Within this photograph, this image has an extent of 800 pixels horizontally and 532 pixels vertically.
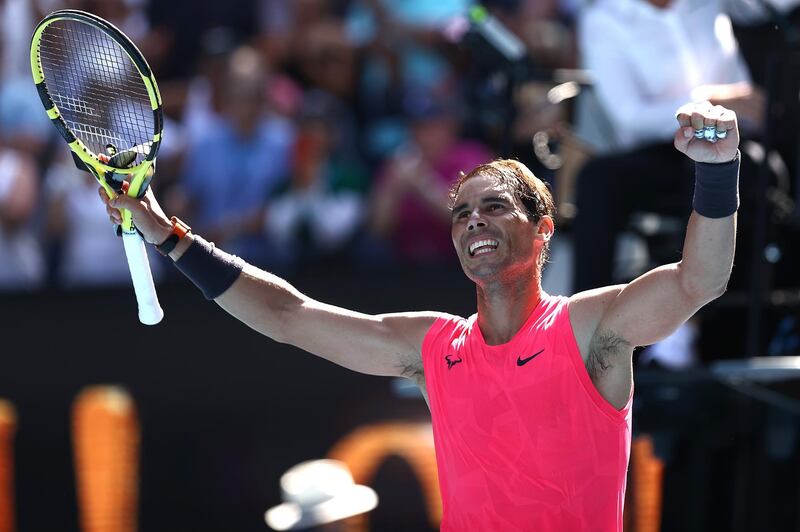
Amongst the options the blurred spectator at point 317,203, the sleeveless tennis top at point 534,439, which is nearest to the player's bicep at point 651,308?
the sleeveless tennis top at point 534,439

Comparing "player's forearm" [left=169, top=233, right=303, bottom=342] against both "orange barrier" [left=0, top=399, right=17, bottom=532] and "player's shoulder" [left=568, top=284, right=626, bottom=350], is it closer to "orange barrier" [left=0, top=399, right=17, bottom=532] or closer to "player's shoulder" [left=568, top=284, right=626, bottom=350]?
"player's shoulder" [left=568, top=284, right=626, bottom=350]

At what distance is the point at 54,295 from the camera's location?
21.5 feet

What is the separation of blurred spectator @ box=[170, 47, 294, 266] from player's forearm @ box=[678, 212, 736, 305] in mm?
4197

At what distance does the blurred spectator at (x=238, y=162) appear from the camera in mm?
7109

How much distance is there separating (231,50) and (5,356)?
2.12 m

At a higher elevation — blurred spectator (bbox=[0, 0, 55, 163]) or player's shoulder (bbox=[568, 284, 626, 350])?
blurred spectator (bbox=[0, 0, 55, 163])

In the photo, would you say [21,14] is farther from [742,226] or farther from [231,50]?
[742,226]

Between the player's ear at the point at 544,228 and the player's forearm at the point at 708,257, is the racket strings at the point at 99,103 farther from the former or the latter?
the player's forearm at the point at 708,257

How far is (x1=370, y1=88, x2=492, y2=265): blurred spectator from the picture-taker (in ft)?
23.1

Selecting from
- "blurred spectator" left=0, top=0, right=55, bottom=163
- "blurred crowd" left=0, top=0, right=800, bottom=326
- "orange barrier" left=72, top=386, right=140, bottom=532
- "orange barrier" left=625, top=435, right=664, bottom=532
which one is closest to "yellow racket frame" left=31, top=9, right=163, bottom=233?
Answer: "blurred crowd" left=0, top=0, right=800, bottom=326

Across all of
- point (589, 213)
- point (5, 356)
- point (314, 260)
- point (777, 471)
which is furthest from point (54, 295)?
point (777, 471)

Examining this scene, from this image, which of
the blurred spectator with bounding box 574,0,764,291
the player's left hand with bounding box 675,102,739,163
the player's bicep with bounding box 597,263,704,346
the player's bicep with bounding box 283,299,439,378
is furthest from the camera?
the blurred spectator with bounding box 574,0,764,291

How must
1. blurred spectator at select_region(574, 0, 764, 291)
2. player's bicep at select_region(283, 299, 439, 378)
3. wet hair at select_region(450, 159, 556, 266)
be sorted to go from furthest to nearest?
blurred spectator at select_region(574, 0, 764, 291)
player's bicep at select_region(283, 299, 439, 378)
wet hair at select_region(450, 159, 556, 266)

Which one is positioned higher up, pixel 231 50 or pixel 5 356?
pixel 231 50
